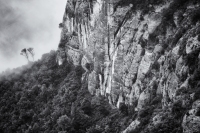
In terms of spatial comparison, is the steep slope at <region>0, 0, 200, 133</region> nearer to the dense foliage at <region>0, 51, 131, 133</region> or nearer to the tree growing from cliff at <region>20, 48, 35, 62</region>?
the dense foliage at <region>0, 51, 131, 133</region>

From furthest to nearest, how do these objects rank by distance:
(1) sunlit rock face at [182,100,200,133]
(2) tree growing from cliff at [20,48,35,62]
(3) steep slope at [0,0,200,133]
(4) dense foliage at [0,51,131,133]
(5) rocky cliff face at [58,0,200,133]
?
(2) tree growing from cliff at [20,48,35,62], (4) dense foliage at [0,51,131,133], (3) steep slope at [0,0,200,133], (5) rocky cliff face at [58,0,200,133], (1) sunlit rock face at [182,100,200,133]

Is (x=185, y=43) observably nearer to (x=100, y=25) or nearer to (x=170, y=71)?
(x=170, y=71)

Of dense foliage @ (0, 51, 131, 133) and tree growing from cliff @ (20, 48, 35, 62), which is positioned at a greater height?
tree growing from cliff @ (20, 48, 35, 62)

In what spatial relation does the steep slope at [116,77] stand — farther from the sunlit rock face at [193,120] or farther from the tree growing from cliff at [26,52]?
the tree growing from cliff at [26,52]

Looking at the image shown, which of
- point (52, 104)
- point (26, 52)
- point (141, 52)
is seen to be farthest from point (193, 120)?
point (26, 52)

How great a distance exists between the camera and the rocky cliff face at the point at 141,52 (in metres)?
26.3

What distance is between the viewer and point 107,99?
5928 cm

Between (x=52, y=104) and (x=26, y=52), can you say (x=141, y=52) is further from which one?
(x=26, y=52)

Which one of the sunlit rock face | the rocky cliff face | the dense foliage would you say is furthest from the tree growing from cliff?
the sunlit rock face

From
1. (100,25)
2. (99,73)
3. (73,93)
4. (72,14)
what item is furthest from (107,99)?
(72,14)

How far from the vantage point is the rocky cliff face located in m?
26.3

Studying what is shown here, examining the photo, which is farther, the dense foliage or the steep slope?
the dense foliage

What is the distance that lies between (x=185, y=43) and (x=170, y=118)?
518 inches

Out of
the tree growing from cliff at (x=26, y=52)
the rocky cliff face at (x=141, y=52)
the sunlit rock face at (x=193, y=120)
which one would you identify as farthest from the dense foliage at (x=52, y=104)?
the sunlit rock face at (x=193, y=120)
